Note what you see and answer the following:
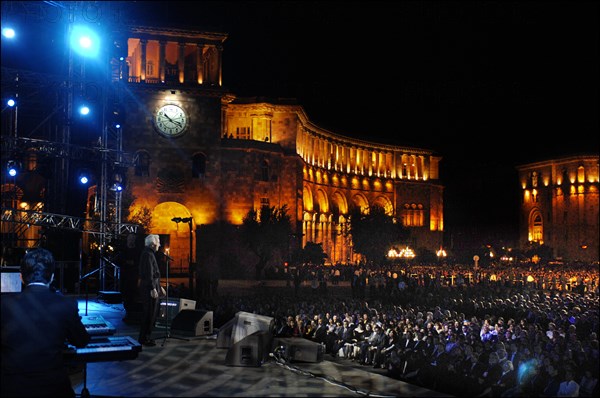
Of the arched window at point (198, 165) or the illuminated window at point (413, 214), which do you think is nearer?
the arched window at point (198, 165)

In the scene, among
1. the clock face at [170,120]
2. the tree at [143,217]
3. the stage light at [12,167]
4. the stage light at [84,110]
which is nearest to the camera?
the stage light at [12,167]

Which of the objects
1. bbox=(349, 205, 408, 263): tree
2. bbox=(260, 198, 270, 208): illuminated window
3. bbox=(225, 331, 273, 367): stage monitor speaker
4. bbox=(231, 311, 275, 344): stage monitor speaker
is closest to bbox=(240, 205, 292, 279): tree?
bbox=(260, 198, 270, 208): illuminated window

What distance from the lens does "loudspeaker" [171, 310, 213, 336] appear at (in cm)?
1229

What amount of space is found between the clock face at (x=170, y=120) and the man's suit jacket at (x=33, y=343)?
4239 cm

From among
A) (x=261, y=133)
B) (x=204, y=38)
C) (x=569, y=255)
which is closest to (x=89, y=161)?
(x=204, y=38)

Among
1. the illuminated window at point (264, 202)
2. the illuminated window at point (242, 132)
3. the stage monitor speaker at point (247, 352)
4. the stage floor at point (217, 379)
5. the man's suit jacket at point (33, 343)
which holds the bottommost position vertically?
the stage floor at point (217, 379)

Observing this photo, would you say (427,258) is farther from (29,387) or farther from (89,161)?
(29,387)

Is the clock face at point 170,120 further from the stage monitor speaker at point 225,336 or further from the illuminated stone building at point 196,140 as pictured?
the stage monitor speaker at point 225,336

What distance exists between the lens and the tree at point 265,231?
47.0 m

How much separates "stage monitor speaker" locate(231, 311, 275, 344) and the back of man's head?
4.96 meters

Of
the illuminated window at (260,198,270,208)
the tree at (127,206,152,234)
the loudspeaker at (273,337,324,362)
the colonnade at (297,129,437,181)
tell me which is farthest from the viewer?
the colonnade at (297,129,437,181)

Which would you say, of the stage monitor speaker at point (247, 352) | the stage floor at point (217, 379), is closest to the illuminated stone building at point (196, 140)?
the stage floor at point (217, 379)

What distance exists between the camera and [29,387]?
5289 mm

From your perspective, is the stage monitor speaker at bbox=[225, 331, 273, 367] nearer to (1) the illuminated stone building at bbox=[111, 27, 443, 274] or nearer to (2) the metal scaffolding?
(2) the metal scaffolding
